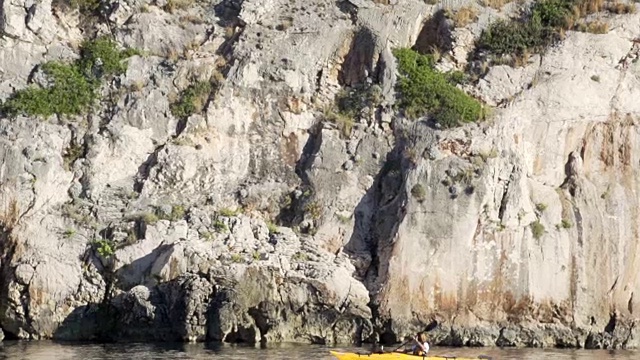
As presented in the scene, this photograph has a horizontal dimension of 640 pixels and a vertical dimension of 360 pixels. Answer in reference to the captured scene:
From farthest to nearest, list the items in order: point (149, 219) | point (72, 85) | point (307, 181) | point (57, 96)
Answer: point (72, 85), point (57, 96), point (307, 181), point (149, 219)

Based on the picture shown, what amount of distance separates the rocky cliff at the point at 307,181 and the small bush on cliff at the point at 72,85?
80 millimetres

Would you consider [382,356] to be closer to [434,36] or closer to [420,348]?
[420,348]

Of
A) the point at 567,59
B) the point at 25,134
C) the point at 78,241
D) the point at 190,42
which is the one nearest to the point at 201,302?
the point at 78,241

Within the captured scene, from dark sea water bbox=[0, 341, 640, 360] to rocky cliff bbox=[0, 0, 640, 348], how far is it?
1.05 metres

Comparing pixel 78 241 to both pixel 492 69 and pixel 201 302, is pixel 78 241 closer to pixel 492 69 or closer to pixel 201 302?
pixel 201 302

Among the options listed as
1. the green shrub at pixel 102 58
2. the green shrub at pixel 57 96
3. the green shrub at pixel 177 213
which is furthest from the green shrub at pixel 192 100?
the green shrub at pixel 177 213

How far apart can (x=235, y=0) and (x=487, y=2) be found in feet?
26.5

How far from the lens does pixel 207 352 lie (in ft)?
97.4

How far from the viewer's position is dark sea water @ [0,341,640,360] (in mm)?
28844

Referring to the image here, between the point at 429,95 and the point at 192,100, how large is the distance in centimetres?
707

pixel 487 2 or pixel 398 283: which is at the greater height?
pixel 487 2

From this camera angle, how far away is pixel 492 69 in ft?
125

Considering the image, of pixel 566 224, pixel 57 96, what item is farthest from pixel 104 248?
pixel 566 224

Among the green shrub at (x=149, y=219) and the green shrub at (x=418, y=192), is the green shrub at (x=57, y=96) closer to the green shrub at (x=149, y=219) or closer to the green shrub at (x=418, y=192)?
the green shrub at (x=149, y=219)
